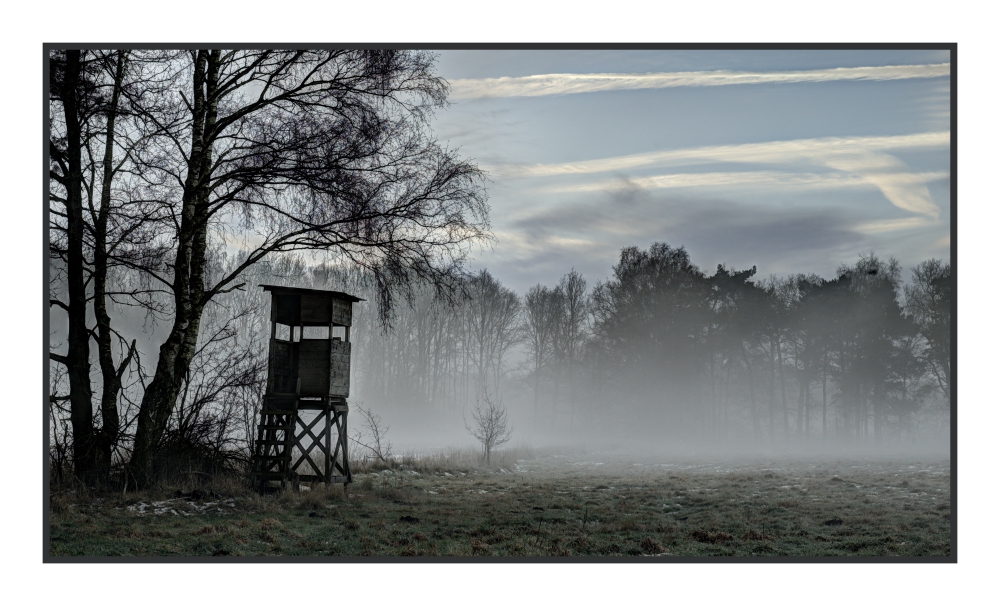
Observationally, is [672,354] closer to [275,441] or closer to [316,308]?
[316,308]

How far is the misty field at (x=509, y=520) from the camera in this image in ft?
27.4

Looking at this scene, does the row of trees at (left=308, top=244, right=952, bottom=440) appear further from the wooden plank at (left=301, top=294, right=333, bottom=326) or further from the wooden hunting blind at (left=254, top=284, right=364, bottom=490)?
the wooden plank at (left=301, top=294, right=333, bottom=326)

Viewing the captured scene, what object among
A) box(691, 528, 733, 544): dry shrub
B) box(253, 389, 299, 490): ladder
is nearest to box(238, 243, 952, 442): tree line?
box(253, 389, 299, 490): ladder

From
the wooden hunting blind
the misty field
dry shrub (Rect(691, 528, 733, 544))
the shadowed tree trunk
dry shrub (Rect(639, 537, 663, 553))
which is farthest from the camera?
the wooden hunting blind

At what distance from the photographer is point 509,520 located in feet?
34.8

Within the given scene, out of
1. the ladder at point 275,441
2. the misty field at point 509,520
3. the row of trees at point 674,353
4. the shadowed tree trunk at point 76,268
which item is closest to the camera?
the misty field at point 509,520

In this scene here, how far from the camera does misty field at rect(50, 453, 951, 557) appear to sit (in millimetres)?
8352

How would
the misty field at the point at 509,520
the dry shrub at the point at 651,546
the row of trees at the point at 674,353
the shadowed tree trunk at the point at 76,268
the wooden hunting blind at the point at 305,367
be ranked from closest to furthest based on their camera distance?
the misty field at the point at 509,520 → the dry shrub at the point at 651,546 → the shadowed tree trunk at the point at 76,268 → the wooden hunting blind at the point at 305,367 → the row of trees at the point at 674,353

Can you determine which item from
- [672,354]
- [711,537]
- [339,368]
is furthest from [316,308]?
[672,354]

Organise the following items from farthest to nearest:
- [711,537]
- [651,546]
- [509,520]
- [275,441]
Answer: [275,441] → [509,520] → [711,537] → [651,546]

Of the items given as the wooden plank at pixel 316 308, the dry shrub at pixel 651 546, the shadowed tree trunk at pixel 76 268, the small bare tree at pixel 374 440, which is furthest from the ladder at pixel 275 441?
the dry shrub at pixel 651 546

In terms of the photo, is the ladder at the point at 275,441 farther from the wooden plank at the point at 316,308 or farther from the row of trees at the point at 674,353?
the row of trees at the point at 674,353

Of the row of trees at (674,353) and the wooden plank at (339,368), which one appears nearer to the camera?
the wooden plank at (339,368)

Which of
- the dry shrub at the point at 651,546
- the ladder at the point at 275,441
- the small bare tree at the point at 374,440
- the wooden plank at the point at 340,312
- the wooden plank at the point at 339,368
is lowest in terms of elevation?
the small bare tree at the point at 374,440
